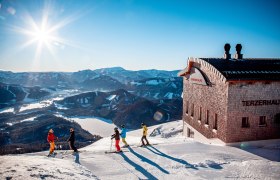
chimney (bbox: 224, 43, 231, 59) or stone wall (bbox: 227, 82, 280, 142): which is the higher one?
chimney (bbox: 224, 43, 231, 59)

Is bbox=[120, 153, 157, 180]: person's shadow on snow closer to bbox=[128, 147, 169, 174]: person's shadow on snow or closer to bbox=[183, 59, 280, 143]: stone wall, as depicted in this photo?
bbox=[128, 147, 169, 174]: person's shadow on snow

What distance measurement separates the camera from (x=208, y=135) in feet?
61.7

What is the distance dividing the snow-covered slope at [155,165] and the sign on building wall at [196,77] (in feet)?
19.5

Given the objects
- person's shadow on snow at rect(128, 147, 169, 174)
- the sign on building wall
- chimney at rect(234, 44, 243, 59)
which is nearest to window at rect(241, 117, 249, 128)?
the sign on building wall

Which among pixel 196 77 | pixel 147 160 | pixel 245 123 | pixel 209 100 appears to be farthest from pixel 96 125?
pixel 147 160

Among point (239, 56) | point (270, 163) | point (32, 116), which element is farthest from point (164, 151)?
point (32, 116)

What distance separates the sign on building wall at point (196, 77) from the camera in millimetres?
19188

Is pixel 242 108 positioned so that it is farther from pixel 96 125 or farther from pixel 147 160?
pixel 96 125

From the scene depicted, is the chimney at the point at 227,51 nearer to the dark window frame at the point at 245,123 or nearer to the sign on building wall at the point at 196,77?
the sign on building wall at the point at 196,77

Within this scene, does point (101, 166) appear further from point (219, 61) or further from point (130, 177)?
point (219, 61)

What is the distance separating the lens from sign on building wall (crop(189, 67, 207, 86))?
19188 mm

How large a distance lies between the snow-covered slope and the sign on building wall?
5930 millimetres

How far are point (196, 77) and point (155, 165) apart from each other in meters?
11.1

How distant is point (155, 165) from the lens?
1165cm
